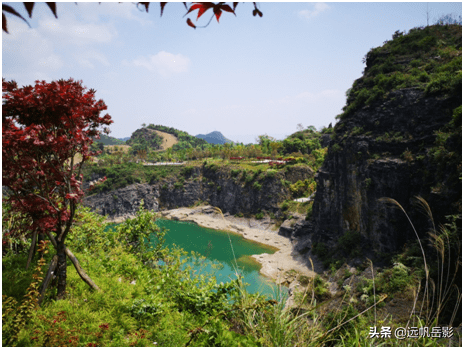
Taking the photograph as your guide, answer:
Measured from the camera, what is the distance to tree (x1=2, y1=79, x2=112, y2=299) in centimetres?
294

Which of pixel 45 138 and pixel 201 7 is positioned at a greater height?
pixel 201 7

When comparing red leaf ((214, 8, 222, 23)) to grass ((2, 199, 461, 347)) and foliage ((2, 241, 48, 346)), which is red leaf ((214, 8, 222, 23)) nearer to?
grass ((2, 199, 461, 347))

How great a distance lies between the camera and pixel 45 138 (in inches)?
124

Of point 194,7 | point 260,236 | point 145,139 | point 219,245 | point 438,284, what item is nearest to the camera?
point 194,7

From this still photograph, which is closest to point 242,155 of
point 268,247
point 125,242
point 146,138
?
point 268,247

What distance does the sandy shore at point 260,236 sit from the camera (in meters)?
20.5

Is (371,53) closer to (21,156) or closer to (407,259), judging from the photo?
(407,259)

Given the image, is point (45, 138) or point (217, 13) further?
point (45, 138)

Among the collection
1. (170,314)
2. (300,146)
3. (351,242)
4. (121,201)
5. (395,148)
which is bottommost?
(351,242)

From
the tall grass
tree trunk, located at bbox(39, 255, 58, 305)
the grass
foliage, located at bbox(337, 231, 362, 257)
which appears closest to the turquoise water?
foliage, located at bbox(337, 231, 362, 257)

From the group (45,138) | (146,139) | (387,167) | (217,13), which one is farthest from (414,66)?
(146,139)

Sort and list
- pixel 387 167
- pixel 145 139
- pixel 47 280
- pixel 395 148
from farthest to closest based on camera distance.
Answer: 1. pixel 145 139
2. pixel 395 148
3. pixel 387 167
4. pixel 47 280

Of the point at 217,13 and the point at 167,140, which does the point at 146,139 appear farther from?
the point at 217,13

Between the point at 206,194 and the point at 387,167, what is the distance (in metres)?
27.7
